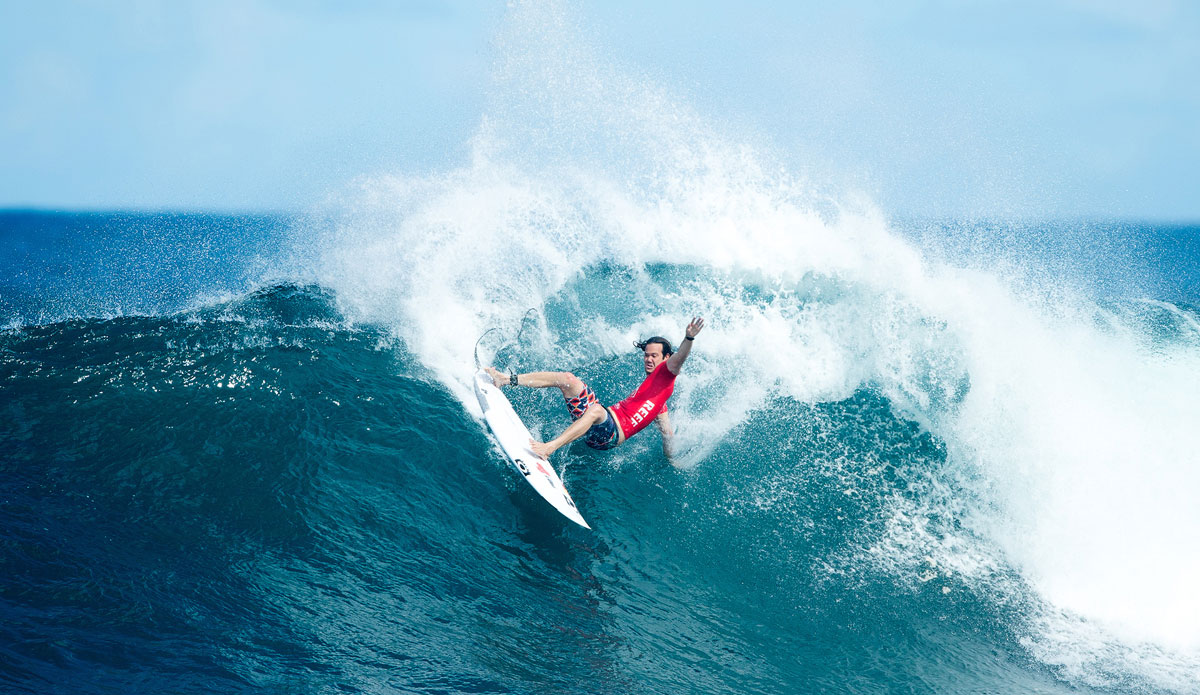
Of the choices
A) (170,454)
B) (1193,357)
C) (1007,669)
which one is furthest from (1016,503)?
(170,454)

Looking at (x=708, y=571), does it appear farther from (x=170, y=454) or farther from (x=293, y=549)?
(x=170, y=454)

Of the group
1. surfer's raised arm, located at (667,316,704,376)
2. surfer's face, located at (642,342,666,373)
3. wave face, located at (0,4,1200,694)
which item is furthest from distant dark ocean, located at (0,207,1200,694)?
surfer's raised arm, located at (667,316,704,376)

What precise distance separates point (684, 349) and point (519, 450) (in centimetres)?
169

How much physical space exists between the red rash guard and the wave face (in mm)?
675

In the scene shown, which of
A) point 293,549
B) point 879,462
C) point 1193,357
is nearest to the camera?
point 293,549

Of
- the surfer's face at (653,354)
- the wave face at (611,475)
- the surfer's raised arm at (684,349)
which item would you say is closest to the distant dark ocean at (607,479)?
the wave face at (611,475)

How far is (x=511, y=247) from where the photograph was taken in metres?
10.5

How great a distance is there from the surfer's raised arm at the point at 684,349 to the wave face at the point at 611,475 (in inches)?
50.8

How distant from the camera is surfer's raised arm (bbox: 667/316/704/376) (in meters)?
5.68

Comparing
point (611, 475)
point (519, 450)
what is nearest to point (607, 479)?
point (611, 475)

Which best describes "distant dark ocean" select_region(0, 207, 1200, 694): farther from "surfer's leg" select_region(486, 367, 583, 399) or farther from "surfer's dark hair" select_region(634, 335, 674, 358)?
"surfer's dark hair" select_region(634, 335, 674, 358)

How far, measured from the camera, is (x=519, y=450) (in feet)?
19.5

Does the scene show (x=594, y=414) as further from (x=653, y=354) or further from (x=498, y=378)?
(x=498, y=378)

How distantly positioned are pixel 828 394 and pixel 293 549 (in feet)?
19.4
